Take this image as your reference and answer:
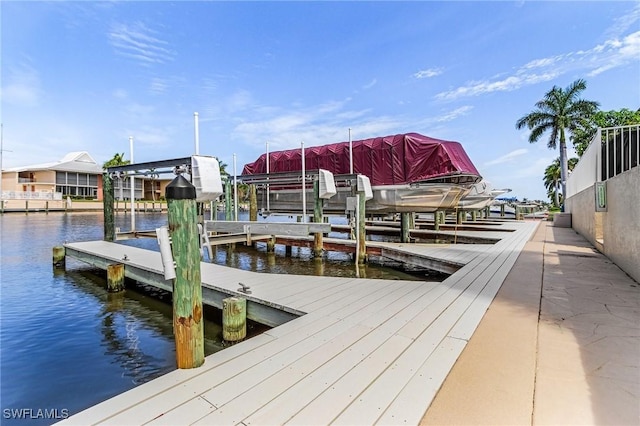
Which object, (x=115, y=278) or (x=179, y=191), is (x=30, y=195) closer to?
(x=115, y=278)

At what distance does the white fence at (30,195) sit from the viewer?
3834cm

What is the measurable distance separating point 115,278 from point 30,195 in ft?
145

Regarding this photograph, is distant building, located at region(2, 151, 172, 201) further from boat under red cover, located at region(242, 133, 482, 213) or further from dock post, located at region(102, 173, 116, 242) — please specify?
boat under red cover, located at region(242, 133, 482, 213)

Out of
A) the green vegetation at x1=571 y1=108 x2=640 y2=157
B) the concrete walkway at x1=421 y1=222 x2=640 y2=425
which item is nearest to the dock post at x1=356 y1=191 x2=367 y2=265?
the concrete walkway at x1=421 y1=222 x2=640 y2=425

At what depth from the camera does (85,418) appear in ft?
6.28

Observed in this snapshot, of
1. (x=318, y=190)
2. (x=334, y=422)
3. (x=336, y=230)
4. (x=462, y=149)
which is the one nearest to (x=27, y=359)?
(x=334, y=422)

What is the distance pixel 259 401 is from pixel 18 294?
8504 mm

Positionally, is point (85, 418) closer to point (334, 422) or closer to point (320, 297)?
point (334, 422)

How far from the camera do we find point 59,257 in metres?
10.1

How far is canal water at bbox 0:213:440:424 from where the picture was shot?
12.3 feet

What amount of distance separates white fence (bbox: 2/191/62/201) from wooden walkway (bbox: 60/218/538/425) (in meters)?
48.8

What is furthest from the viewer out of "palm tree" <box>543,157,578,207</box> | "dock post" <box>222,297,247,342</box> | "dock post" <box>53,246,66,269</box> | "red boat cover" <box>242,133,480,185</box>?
"palm tree" <box>543,157,578,207</box>

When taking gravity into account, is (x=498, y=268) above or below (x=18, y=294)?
above

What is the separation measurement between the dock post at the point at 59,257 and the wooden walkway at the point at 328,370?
9.08 metres
